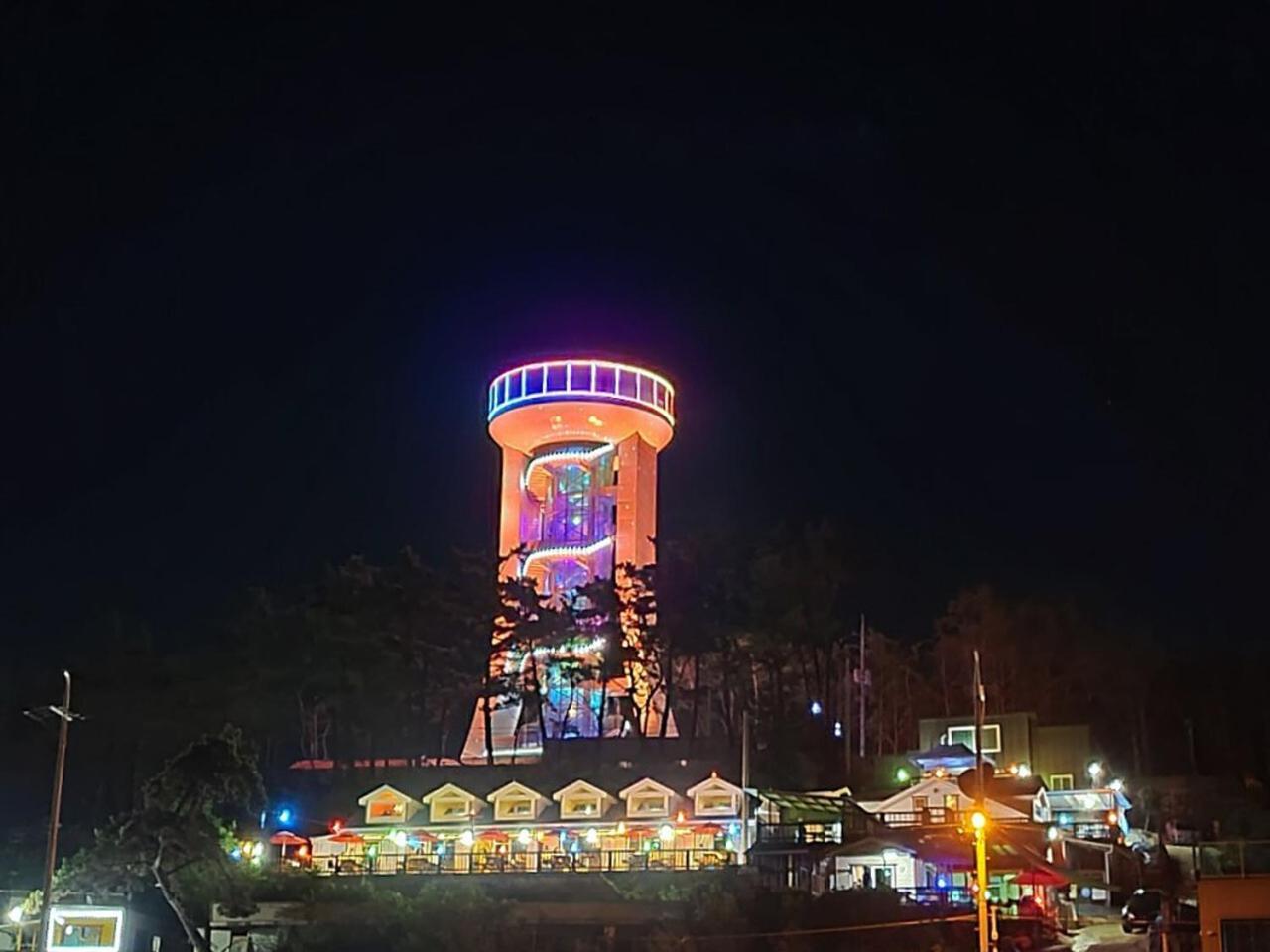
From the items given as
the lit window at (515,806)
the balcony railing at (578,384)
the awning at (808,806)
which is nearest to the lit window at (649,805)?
the awning at (808,806)

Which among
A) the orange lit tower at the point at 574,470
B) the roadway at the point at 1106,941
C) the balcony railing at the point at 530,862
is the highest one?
the orange lit tower at the point at 574,470

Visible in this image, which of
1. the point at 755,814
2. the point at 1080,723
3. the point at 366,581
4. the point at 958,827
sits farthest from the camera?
the point at 366,581

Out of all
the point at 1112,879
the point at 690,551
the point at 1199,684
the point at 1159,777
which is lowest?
the point at 1112,879

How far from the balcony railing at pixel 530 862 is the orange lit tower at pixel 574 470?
17669mm

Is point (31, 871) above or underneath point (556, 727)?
underneath

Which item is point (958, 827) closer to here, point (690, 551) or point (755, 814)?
point (755, 814)

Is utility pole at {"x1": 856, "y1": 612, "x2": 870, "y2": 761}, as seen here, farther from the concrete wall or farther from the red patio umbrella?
the concrete wall

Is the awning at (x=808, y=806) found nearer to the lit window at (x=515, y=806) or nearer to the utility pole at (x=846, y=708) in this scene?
the utility pole at (x=846, y=708)

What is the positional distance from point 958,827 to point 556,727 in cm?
2509

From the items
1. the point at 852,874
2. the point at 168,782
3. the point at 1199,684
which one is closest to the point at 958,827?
the point at 852,874

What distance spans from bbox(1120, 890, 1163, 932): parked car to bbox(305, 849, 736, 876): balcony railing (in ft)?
37.2

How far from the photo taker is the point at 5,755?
67.4m

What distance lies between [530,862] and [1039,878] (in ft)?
54.0

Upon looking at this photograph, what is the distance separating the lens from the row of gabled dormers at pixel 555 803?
53.8 meters
